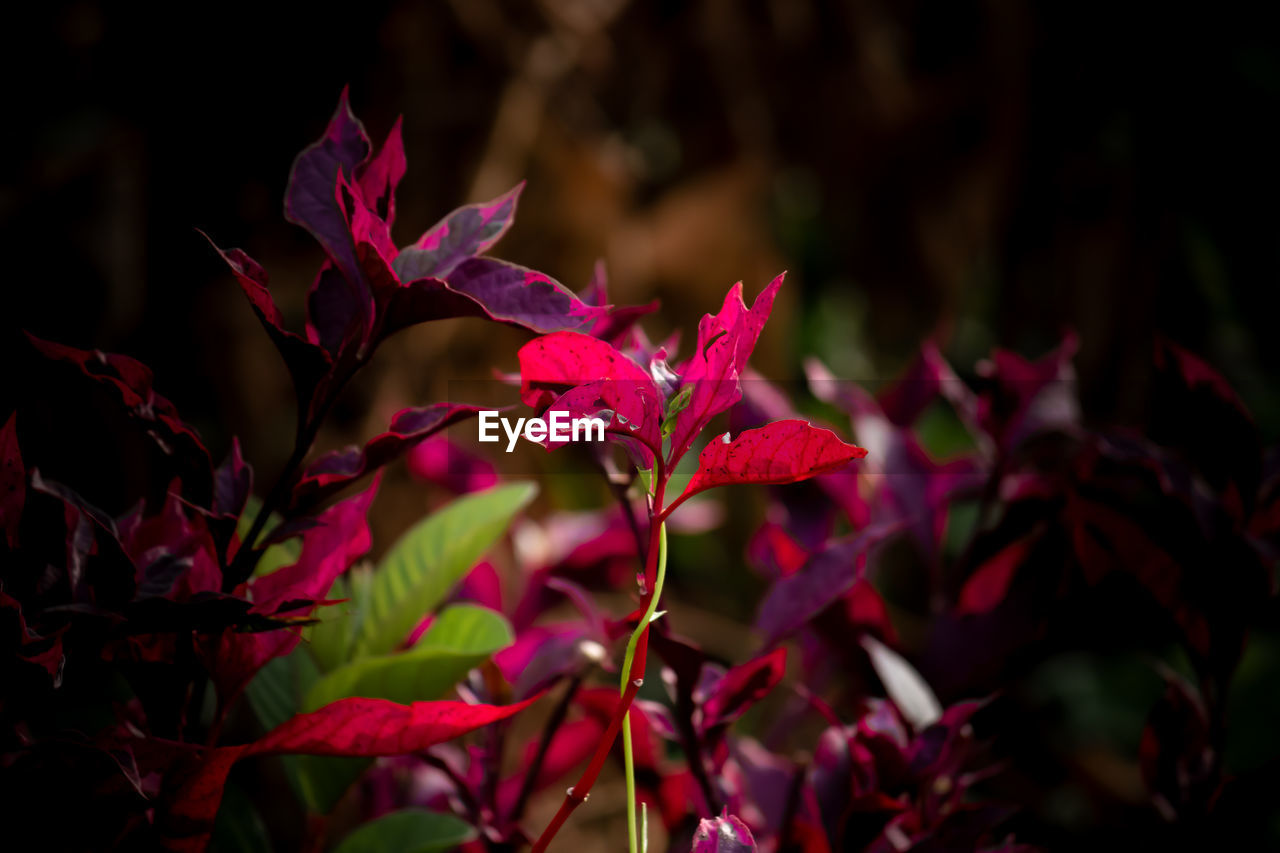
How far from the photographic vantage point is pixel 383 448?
362 mm

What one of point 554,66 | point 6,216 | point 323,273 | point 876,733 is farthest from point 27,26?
point 876,733

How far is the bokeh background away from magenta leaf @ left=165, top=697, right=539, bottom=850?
0.41 metres

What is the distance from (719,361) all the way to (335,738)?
202 millimetres

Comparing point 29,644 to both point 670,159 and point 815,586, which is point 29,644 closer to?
point 815,586

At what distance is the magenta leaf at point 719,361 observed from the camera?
31cm

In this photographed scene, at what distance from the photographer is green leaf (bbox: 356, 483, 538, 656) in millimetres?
474

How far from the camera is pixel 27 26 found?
1.00 meters

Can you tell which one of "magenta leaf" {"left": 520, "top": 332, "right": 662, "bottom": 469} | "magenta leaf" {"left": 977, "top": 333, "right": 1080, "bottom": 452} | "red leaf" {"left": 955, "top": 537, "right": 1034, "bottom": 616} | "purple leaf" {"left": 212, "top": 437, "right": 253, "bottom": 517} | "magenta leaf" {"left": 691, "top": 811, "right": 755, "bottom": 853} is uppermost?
"magenta leaf" {"left": 520, "top": 332, "right": 662, "bottom": 469}

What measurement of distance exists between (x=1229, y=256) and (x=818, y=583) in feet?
4.42

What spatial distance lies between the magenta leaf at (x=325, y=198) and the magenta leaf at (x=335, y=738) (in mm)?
162

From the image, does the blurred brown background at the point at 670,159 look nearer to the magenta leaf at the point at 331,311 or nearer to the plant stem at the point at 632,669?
the magenta leaf at the point at 331,311

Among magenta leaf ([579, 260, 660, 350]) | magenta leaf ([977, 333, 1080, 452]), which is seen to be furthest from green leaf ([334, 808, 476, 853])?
magenta leaf ([977, 333, 1080, 452])

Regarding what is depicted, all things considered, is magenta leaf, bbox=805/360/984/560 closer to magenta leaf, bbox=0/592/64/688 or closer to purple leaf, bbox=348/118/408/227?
purple leaf, bbox=348/118/408/227

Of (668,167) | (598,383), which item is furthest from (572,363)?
(668,167)
